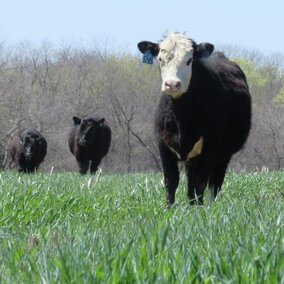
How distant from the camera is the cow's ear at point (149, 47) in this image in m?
9.78

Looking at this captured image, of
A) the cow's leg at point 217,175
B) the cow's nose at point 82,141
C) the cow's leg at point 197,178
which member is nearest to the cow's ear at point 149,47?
the cow's leg at point 197,178

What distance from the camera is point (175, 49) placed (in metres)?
9.40

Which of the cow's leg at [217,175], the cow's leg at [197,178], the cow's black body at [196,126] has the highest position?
the cow's black body at [196,126]

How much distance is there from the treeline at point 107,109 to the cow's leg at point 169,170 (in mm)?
45293

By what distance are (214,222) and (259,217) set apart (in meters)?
0.43

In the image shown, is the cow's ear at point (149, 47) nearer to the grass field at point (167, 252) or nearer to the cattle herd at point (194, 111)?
the cattle herd at point (194, 111)

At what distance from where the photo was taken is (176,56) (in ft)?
30.6

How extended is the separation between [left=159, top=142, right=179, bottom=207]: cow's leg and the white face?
2.05 feet

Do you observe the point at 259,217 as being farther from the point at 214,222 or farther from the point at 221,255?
the point at 221,255

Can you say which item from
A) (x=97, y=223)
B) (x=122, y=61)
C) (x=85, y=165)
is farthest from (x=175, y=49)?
(x=122, y=61)

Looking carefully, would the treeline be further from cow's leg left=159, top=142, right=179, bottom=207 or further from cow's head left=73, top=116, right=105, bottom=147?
cow's leg left=159, top=142, right=179, bottom=207

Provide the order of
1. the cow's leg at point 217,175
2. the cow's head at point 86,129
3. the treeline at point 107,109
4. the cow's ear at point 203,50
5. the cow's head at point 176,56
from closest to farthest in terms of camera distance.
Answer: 1. the cow's head at point 176,56
2. the cow's ear at point 203,50
3. the cow's leg at point 217,175
4. the cow's head at point 86,129
5. the treeline at point 107,109

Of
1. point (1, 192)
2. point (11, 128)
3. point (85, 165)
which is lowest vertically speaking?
point (11, 128)

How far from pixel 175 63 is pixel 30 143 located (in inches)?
747
